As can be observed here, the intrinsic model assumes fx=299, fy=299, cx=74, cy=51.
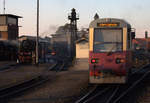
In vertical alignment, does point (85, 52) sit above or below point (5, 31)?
below

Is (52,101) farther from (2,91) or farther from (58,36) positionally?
(58,36)

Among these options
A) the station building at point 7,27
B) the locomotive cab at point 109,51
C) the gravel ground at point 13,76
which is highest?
the station building at point 7,27

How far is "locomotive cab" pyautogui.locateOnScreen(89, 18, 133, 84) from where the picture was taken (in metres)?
13.9

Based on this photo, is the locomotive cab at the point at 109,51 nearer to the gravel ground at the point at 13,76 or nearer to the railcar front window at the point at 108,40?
the railcar front window at the point at 108,40

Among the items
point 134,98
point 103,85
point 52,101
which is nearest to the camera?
point 52,101

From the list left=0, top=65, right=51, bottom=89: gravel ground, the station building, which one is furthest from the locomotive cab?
the station building

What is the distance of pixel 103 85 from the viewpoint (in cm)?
1542

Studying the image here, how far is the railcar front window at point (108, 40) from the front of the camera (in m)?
14.1

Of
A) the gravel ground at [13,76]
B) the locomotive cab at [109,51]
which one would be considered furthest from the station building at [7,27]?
the locomotive cab at [109,51]

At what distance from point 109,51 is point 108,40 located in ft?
1.78

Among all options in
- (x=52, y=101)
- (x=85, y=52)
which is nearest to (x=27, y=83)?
(x=52, y=101)

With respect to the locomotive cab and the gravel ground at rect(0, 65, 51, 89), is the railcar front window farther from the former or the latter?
the gravel ground at rect(0, 65, 51, 89)

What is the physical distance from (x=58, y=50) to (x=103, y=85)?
225ft

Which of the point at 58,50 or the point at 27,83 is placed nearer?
the point at 27,83
